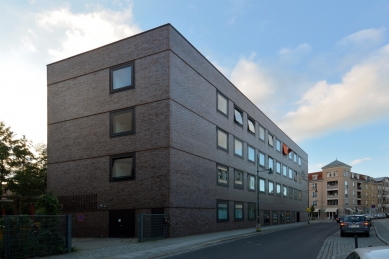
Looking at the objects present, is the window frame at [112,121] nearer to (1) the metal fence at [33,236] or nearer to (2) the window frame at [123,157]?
(2) the window frame at [123,157]

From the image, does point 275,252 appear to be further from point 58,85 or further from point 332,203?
point 332,203

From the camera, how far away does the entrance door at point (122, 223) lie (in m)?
23.9

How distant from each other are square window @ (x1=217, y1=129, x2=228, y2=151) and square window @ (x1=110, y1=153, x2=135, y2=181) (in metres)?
8.87

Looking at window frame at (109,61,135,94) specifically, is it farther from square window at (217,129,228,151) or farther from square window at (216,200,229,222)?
square window at (216,200,229,222)

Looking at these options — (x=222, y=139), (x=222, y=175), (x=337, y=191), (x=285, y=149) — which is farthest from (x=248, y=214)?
(x=337, y=191)

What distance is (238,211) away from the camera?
34656mm

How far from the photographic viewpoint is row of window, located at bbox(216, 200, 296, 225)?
30.6m

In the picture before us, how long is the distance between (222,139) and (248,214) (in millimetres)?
9664

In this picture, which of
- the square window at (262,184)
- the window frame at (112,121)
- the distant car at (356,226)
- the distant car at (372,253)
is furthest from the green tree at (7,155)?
the distant car at (372,253)

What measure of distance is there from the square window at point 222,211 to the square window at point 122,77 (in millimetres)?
11923

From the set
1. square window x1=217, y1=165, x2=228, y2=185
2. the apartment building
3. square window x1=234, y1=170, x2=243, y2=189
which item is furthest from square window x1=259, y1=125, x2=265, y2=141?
the apartment building

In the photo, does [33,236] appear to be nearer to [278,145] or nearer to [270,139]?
[270,139]

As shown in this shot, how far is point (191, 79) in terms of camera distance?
27156 mm

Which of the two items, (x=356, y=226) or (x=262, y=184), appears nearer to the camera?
(x=356, y=226)
